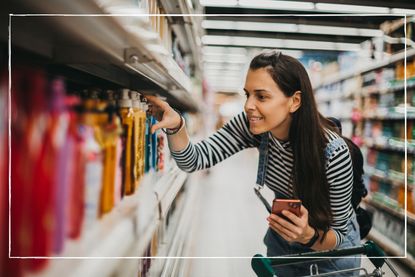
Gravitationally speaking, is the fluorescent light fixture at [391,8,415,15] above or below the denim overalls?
above

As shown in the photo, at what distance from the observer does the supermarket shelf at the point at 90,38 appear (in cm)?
108

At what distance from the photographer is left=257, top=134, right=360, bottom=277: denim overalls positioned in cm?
176

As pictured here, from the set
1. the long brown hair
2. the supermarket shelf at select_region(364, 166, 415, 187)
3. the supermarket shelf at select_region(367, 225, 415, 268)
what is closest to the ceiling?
the long brown hair

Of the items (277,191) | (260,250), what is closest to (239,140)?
(277,191)

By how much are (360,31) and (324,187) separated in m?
1.05

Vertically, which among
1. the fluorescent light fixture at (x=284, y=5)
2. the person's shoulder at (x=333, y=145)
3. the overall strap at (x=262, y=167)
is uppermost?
the fluorescent light fixture at (x=284, y=5)

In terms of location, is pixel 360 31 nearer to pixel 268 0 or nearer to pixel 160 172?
pixel 268 0

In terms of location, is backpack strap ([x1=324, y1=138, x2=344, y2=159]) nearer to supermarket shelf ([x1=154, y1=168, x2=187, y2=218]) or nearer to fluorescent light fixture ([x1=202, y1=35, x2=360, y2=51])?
fluorescent light fixture ([x1=202, y1=35, x2=360, y2=51])

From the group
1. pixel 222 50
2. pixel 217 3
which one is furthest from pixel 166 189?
pixel 217 3

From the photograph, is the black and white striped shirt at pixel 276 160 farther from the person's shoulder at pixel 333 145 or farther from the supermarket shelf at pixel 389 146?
the supermarket shelf at pixel 389 146

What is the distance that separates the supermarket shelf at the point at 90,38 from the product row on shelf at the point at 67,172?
11cm

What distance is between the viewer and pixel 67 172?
3.75 ft

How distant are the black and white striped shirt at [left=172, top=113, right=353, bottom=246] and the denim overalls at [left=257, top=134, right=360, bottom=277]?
3cm

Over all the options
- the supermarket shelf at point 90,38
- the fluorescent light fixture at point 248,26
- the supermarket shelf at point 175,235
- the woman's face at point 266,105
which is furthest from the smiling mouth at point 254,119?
the supermarket shelf at point 175,235
